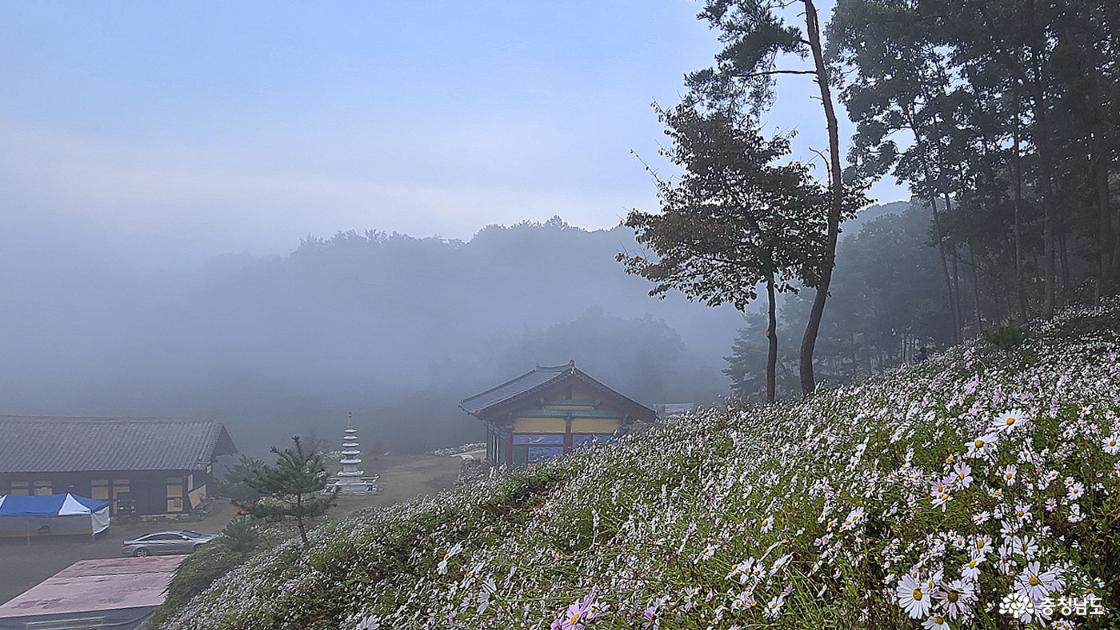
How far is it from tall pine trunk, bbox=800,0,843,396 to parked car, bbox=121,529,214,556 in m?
18.2

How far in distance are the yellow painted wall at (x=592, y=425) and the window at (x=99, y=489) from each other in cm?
1830

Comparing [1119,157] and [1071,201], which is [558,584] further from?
[1071,201]

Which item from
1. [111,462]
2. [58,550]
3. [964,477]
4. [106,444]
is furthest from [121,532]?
[964,477]

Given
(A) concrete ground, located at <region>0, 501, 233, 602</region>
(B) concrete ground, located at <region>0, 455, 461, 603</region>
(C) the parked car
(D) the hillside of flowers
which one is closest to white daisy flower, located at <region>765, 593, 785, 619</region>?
(D) the hillside of flowers

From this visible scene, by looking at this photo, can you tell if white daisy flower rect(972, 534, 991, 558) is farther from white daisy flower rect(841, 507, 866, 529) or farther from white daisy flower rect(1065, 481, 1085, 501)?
white daisy flower rect(841, 507, 866, 529)

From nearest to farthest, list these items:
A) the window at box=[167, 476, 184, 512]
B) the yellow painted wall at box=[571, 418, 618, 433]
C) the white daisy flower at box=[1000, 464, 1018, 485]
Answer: the white daisy flower at box=[1000, 464, 1018, 485] → the yellow painted wall at box=[571, 418, 618, 433] → the window at box=[167, 476, 184, 512]

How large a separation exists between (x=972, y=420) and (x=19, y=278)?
90.7m

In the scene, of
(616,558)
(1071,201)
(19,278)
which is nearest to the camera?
(616,558)

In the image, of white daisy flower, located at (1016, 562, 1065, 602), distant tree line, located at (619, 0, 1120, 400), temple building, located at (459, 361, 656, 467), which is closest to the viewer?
white daisy flower, located at (1016, 562, 1065, 602)

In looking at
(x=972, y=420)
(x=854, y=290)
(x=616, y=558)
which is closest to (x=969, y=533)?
(x=972, y=420)

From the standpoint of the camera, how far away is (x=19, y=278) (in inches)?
2881

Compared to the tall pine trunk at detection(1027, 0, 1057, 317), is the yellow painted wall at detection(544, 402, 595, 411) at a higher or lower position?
lower

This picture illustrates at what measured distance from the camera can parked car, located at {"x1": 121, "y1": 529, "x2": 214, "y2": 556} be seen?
20.9 m

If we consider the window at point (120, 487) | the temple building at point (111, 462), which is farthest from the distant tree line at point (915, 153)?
the window at point (120, 487)
